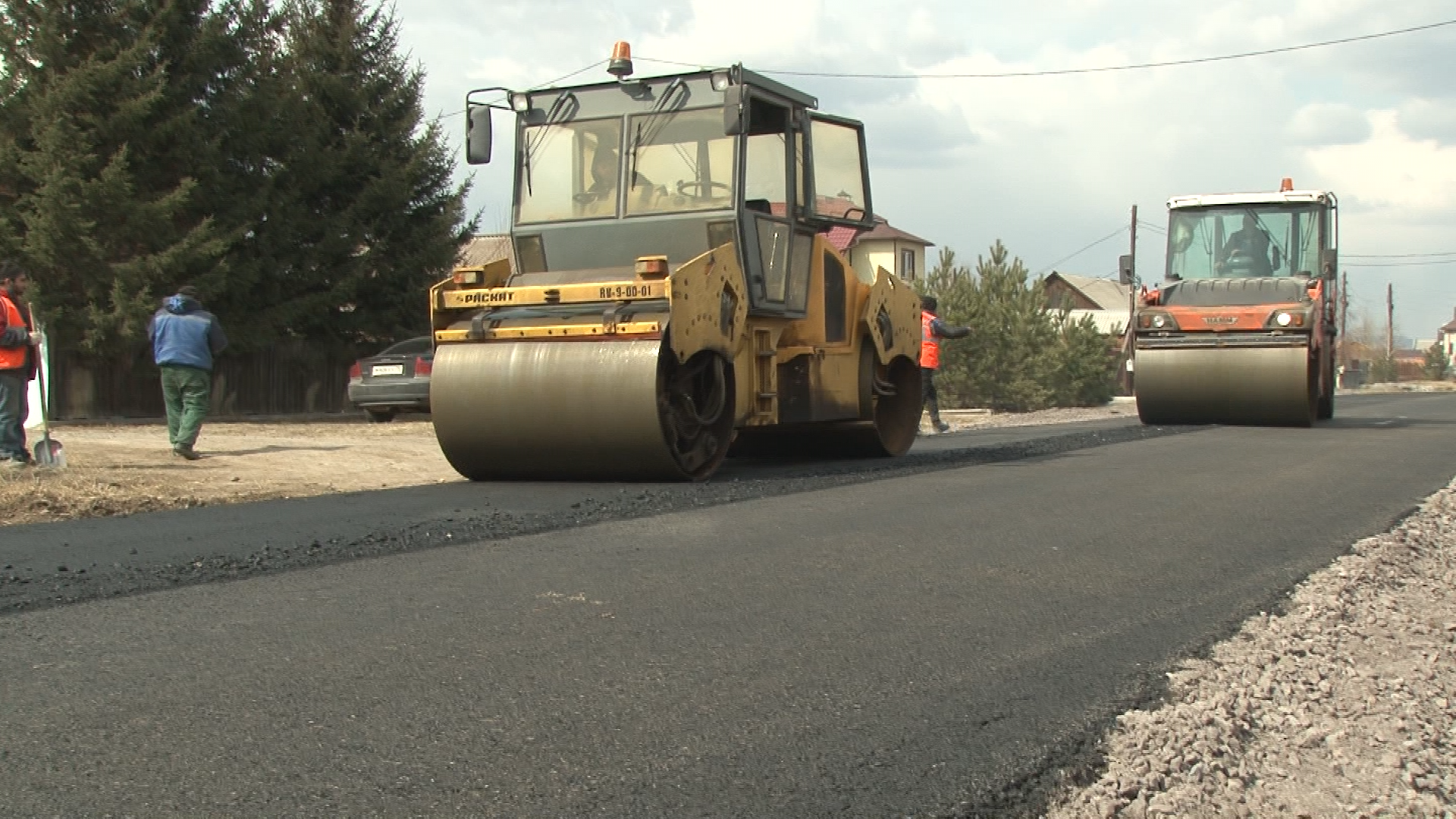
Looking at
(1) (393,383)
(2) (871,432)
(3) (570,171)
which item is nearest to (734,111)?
(3) (570,171)

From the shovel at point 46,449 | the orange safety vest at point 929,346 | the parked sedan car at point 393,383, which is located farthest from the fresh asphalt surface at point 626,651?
the parked sedan car at point 393,383

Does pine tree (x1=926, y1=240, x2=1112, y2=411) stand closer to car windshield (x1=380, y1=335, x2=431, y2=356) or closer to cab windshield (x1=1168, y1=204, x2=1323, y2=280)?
cab windshield (x1=1168, y1=204, x2=1323, y2=280)

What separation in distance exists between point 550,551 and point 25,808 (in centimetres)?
352

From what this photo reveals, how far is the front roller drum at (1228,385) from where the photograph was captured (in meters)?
16.6

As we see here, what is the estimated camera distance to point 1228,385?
667 inches

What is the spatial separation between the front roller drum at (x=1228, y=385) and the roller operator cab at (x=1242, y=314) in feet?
0.04

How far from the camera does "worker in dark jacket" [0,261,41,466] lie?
10.5 m

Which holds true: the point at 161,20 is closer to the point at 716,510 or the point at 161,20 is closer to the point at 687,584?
the point at 716,510

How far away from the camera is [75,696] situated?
3.84 meters

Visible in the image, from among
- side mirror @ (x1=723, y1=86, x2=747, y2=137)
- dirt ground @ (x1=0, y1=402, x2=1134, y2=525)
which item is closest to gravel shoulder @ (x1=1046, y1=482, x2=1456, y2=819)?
side mirror @ (x1=723, y1=86, x2=747, y2=137)

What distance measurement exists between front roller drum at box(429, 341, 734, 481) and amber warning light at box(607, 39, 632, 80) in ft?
7.62

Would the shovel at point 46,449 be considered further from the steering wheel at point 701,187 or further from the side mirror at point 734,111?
the side mirror at point 734,111

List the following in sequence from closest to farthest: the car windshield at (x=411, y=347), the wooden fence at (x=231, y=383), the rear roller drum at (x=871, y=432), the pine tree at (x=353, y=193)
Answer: the rear roller drum at (x=871, y=432)
the car windshield at (x=411, y=347)
the wooden fence at (x=231, y=383)
the pine tree at (x=353, y=193)

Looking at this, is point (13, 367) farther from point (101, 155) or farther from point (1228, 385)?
point (1228, 385)
